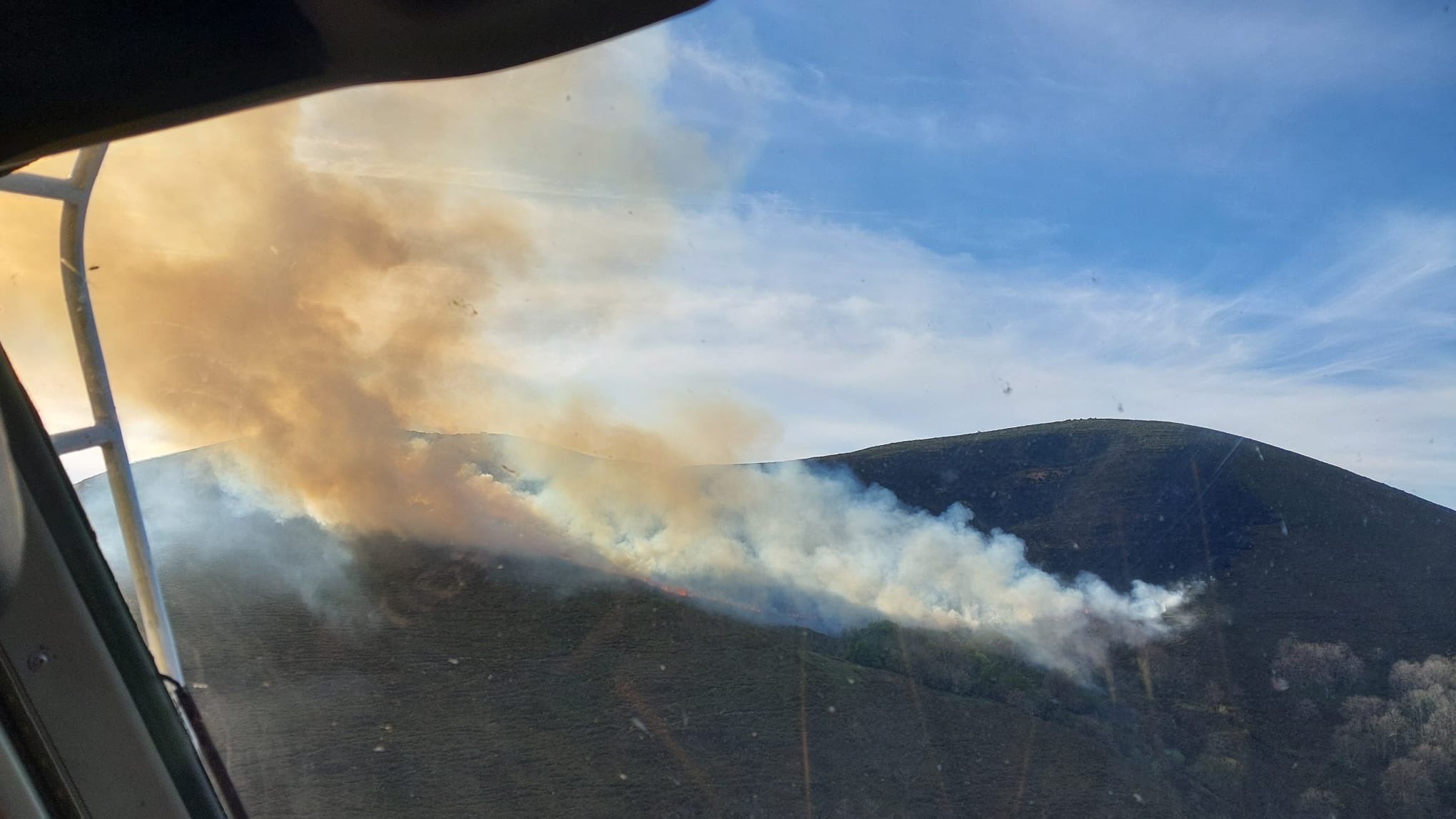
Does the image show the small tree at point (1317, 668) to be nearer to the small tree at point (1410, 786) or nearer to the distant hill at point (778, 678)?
the distant hill at point (778, 678)

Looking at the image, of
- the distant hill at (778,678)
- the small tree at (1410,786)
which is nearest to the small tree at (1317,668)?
the distant hill at (778,678)

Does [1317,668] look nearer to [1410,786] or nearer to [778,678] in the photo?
[1410,786]

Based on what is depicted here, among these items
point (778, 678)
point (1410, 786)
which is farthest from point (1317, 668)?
point (778, 678)

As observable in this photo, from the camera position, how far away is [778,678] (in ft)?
34.9

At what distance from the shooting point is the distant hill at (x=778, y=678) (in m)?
6.71

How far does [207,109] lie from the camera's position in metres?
2.24

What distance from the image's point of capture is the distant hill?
671 centimetres

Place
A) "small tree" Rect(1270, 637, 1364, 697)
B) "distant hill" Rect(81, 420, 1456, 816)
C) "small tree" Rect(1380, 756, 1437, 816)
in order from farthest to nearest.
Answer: "small tree" Rect(1270, 637, 1364, 697), "small tree" Rect(1380, 756, 1437, 816), "distant hill" Rect(81, 420, 1456, 816)

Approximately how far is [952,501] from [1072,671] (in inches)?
184

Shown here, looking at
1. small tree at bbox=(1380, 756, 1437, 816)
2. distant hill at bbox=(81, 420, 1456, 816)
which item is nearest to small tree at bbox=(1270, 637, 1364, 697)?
distant hill at bbox=(81, 420, 1456, 816)

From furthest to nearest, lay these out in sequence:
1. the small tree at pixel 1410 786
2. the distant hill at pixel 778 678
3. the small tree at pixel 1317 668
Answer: the small tree at pixel 1317 668 → the small tree at pixel 1410 786 → the distant hill at pixel 778 678

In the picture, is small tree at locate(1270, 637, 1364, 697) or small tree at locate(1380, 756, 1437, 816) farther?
small tree at locate(1270, 637, 1364, 697)

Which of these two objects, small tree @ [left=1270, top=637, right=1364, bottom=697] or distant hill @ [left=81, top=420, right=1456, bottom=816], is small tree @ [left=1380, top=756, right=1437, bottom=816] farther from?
small tree @ [left=1270, top=637, right=1364, bottom=697]

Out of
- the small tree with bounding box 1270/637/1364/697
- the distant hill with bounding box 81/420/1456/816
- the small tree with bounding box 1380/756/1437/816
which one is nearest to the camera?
the distant hill with bounding box 81/420/1456/816
